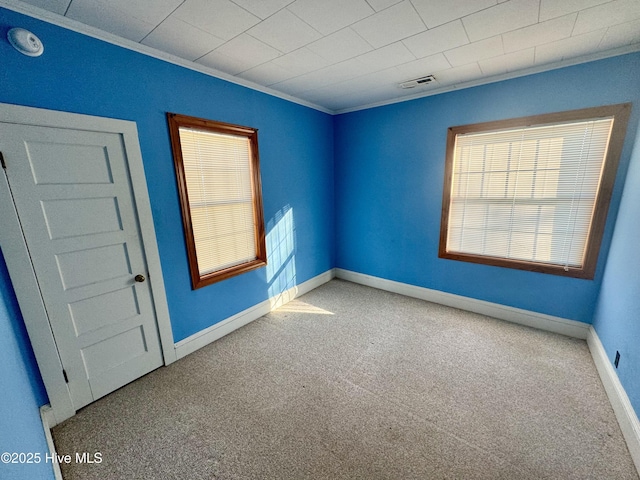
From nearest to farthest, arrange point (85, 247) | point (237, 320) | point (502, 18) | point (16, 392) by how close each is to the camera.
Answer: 1. point (16, 392)
2. point (502, 18)
3. point (85, 247)
4. point (237, 320)

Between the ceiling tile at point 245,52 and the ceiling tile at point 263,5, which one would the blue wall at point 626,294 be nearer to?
the ceiling tile at point 263,5

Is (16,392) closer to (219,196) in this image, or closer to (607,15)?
(219,196)

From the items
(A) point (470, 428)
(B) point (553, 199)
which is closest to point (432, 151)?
(B) point (553, 199)

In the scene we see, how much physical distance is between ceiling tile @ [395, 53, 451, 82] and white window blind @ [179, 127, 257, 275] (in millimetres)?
1747

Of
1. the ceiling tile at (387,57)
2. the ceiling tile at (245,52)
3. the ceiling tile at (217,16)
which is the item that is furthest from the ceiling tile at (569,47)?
the ceiling tile at (217,16)

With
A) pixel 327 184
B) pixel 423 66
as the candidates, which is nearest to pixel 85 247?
pixel 327 184

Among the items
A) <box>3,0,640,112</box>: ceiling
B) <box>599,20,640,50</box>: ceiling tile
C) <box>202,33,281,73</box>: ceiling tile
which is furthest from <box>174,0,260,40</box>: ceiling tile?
<box>599,20,640,50</box>: ceiling tile

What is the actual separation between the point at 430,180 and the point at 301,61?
2.02 meters

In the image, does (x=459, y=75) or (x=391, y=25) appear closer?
(x=391, y=25)

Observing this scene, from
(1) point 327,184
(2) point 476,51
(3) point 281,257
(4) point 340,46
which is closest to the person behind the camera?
(4) point 340,46

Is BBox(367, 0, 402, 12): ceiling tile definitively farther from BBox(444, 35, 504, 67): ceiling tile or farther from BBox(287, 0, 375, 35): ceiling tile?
BBox(444, 35, 504, 67): ceiling tile

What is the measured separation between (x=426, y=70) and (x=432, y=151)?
941mm

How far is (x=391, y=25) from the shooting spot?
1747mm

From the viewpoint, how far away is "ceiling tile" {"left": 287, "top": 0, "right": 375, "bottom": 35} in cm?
152
